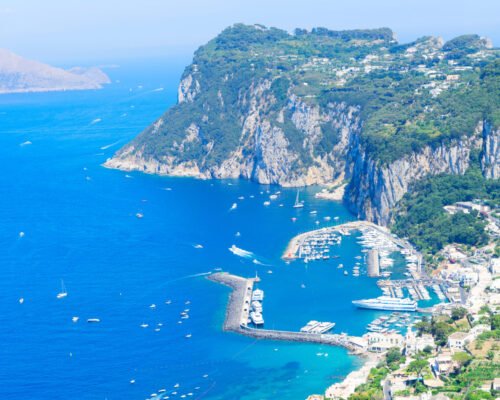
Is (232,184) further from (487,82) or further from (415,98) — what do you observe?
(487,82)

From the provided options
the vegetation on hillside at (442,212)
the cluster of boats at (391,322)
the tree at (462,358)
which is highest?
the vegetation on hillside at (442,212)

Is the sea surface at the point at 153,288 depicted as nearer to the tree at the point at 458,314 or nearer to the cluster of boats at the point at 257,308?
the cluster of boats at the point at 257,308

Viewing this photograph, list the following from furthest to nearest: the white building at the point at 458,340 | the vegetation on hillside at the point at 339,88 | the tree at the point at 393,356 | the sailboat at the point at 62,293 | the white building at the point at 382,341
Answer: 1. the vegetation on hillside at the point at 339,88
2. the sailboat at the point at 62,293
3. the white building at the point at 382,341
4. the tree at the point at 393,356
5. the white building at the point at 458,340

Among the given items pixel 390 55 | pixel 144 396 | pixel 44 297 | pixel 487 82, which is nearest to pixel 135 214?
pixel 44 297

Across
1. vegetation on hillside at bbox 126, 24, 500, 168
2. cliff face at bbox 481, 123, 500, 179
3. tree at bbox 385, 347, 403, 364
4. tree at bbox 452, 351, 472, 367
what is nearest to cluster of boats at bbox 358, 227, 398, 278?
vegetation on hillside at bbox 126, 24, 500, 168

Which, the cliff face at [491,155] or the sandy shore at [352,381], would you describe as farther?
the cliff face at [491,155]

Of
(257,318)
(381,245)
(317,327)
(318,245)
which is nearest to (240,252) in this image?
(318,245)

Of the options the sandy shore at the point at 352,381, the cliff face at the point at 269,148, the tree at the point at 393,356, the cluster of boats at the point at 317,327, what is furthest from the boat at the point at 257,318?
the cliff face at the point at 269,148
